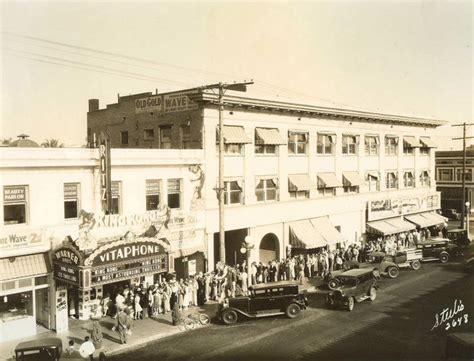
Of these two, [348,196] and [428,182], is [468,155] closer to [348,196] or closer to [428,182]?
[428,182]

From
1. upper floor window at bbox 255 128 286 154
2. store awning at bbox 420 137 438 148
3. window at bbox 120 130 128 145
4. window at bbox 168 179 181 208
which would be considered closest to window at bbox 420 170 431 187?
store awning at bbox 420 137 438 148

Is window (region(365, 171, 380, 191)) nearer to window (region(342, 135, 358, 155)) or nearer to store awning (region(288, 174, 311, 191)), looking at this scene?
window (region(342, 135, 358, 155))

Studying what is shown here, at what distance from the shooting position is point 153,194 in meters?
25.8

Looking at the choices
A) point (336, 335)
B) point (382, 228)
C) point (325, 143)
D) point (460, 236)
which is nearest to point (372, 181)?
point (382, 228)

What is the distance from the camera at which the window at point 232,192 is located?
2961 centimetres

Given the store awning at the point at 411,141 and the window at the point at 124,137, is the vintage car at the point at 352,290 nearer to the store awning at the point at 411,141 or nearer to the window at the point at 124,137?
the window at the point at 124,137

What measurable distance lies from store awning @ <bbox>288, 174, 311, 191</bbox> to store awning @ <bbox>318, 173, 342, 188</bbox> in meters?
1.71

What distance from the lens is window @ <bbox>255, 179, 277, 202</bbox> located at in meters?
31.7

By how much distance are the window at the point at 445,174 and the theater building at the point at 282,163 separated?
24.3 meters

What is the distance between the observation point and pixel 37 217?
2094cm

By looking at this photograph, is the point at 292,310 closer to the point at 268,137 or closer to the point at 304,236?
the point at 304,236

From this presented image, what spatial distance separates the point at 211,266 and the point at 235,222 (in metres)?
3.14

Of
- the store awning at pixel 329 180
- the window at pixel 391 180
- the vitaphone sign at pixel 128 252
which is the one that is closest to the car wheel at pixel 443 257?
the store awning at pixel 329 180

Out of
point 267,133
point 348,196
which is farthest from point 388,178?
point 267,133
